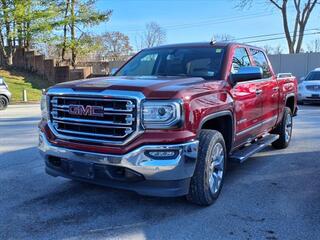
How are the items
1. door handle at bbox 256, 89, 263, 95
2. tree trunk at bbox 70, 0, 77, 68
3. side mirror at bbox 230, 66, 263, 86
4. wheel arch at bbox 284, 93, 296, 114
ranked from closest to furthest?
side mirror at bbox 230, 66, 263, 86 → door handle at bbox 256, 89, 263, 95 → wheel arch at bbox 284, 93, 296, 114 → tree trunk at bbox 70, 0, 77, 68

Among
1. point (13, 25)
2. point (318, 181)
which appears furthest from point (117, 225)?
point (13, 25)

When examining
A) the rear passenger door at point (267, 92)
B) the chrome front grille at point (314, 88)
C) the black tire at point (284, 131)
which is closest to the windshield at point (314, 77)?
the chrome front grille at point (314, 88)

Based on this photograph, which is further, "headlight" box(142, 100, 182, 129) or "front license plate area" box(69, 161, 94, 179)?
"front license plate area" box(69, 161, 94, 179)

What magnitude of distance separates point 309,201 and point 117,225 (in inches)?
92.6

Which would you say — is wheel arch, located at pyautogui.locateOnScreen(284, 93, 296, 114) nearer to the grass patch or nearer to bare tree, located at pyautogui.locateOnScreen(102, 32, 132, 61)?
the grass patch

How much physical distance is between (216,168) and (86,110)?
1675 mm

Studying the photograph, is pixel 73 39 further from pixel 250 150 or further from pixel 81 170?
pixel 81 170

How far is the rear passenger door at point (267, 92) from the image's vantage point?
6152 mm

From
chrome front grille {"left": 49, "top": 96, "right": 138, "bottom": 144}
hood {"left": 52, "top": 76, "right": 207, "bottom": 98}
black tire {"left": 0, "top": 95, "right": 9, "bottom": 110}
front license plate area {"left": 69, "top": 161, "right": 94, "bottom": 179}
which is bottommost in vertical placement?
black tire {"left": 0, "top": 95, "right": 9, "bottom": 110}

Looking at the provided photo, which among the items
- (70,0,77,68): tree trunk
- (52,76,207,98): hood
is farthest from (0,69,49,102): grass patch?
(52,76,207,98): hood

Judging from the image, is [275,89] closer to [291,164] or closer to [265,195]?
[291,164]

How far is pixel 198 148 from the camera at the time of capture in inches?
165

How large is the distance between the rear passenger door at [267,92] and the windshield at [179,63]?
1.12m

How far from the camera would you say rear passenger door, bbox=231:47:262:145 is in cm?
513
